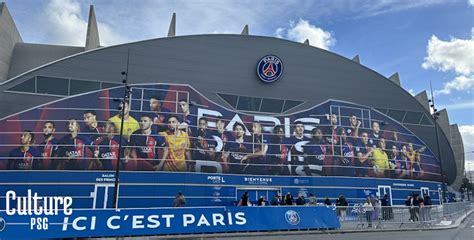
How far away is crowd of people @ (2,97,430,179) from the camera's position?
23516 millimetres

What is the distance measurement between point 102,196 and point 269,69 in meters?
16.4

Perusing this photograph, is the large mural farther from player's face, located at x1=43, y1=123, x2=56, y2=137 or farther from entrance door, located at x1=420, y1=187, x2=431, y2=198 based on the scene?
entrance door, located at x1=420, y1=187, x2=431, y2=198

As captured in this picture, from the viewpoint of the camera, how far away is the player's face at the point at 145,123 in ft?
83.5

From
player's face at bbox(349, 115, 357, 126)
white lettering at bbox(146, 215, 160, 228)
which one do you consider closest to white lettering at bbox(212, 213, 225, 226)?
white lettering at bbox(146, 215, 160, 228)

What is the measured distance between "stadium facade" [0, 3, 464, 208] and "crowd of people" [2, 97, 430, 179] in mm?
85

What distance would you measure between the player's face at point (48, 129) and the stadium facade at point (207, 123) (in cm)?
7

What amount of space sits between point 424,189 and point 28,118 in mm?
33275

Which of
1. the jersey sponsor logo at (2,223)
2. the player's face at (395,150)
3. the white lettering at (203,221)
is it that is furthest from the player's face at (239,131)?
the jersey sponsor logo at (2,223)

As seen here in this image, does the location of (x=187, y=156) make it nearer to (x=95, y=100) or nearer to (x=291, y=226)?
(x=95, y=100)

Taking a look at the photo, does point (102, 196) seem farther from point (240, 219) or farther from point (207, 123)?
point (240, 219)

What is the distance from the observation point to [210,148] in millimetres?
26766

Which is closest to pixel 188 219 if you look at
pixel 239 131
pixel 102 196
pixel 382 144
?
pixel 102 196

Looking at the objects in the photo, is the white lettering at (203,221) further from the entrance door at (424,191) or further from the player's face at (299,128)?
the entrance door at (424,191)

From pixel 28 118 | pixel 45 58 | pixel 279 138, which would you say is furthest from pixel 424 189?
pixel 45 58
